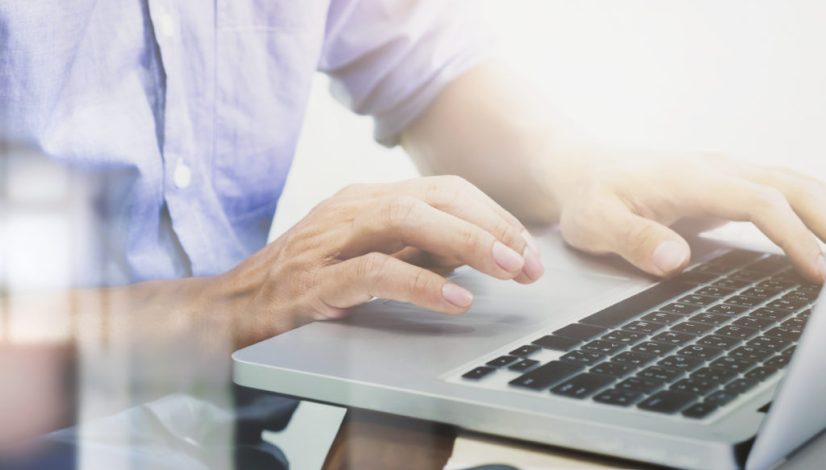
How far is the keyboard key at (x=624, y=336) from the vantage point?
39 centimetres

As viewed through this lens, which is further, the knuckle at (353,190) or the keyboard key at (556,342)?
the knuckle at (353,190)

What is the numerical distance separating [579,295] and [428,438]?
180 mm

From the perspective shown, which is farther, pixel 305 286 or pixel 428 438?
pixel 305 286

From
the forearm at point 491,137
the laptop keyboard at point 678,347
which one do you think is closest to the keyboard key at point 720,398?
the laptop keyboard at point 678,347

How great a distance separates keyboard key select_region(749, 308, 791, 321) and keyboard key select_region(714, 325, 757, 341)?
1.1 inches

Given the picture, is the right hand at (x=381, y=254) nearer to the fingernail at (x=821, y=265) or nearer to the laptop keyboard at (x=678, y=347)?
the laptop keyboard at (x=678, y=347)

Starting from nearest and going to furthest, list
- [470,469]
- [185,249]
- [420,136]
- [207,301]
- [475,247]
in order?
[470,469], [475,247], [207,301], [185,249], [420,136]

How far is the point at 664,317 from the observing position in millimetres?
432

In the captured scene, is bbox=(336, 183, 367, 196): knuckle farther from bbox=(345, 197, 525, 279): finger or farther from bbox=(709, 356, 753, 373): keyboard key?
bbox=(709, 356, 753, 373): keyboard key

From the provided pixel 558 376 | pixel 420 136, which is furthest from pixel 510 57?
pixel 558 376

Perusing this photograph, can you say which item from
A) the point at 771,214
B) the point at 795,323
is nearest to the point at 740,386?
the point at 795,323

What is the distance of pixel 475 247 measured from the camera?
439 mm

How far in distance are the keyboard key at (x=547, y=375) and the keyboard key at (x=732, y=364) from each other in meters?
0.06

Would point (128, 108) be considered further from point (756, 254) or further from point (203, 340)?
point (756, 254)
